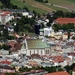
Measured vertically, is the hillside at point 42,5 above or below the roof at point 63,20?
below

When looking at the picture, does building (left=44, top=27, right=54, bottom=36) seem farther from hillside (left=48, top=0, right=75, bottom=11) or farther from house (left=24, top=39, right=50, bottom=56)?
hillside (left=48, top=0, right=75, bottom=11)

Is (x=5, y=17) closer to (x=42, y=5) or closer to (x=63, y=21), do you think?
(x=63, y=21)

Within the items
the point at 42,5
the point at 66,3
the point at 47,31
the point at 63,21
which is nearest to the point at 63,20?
the point at 63,21

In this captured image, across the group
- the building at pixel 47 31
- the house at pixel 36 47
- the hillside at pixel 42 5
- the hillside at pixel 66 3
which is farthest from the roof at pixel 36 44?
the hillside at pixel 66 3

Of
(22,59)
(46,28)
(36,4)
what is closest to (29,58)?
(22,59)

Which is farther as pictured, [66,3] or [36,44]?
[66,3]

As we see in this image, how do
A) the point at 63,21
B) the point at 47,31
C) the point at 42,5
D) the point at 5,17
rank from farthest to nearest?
the point at 42,5 < the point at 63,21 < the point at 5,17 < the point at 47,31

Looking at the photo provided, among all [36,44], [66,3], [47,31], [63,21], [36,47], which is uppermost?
[36,44]

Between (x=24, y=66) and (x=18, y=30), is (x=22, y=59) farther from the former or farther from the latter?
(x=18, y=30)

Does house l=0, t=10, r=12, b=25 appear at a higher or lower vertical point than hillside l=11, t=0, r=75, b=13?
higher

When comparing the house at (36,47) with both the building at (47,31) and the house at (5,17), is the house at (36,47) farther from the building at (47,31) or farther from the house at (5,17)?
the house at (5,17)

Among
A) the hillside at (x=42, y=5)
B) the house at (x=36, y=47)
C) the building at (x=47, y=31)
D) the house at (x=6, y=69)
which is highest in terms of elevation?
the house at (x=6, y=69)

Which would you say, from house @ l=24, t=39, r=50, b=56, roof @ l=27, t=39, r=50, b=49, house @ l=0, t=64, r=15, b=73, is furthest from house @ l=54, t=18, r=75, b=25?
house @ l=0, t=64, r=15, b=73
